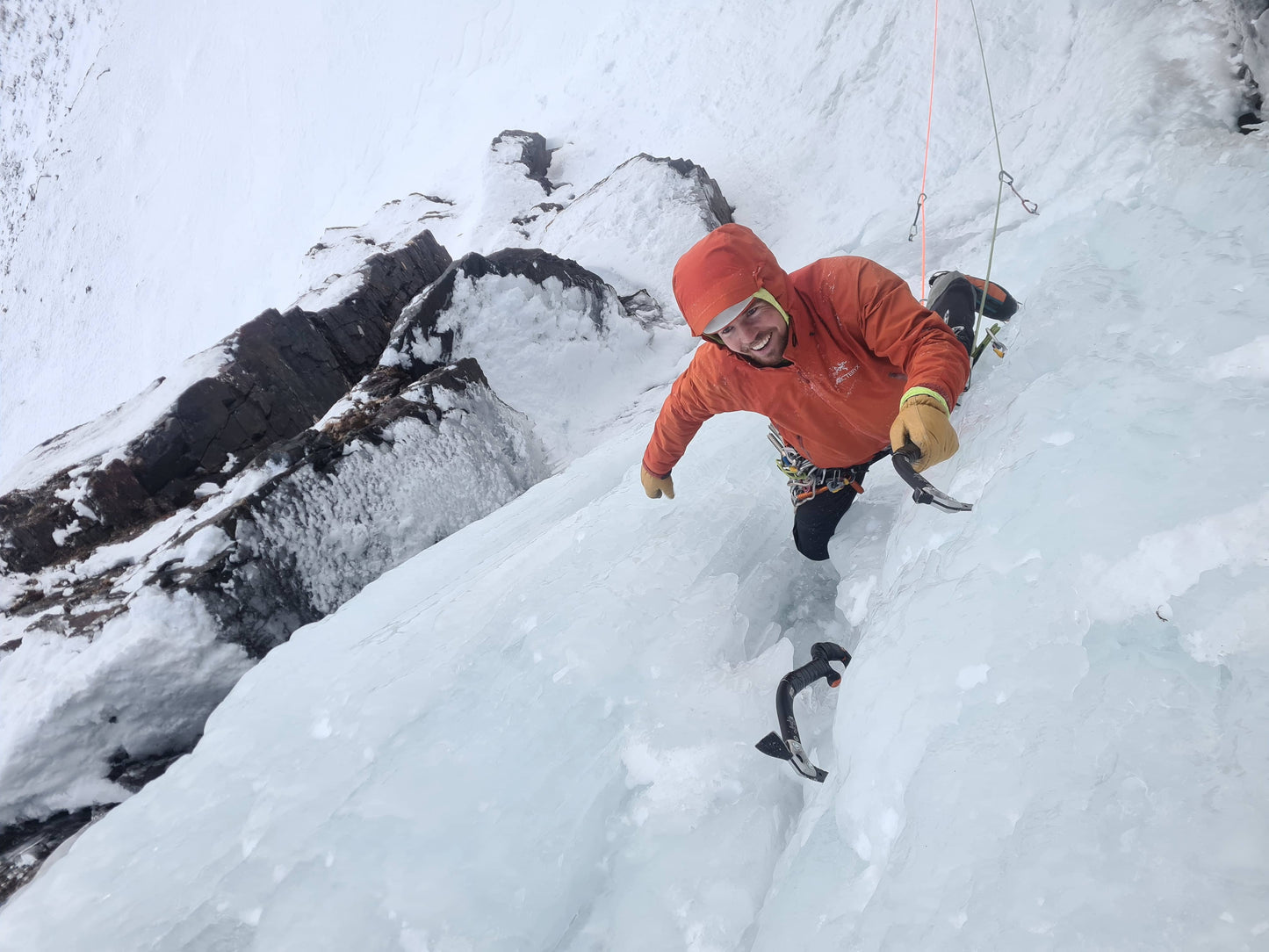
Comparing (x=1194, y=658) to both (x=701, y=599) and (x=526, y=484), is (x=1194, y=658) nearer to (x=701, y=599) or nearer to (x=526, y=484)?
(x=701, y=599)

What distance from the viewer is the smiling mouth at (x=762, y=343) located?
1.75 m

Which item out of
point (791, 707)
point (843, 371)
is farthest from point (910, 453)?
point (791, 707)

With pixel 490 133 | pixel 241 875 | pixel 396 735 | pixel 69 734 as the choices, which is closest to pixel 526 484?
pixel 69 734

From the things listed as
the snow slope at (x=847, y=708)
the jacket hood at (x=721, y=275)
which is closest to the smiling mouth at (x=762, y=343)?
the jacket hood at (x=721, y=275)

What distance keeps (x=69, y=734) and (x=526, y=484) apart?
3011mm

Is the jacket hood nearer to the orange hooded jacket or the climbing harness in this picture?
the orange hooded jacket

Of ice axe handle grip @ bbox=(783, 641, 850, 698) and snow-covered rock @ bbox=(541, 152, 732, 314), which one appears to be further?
snow-covered rock @ bbox=(541, 152, 732, 314)

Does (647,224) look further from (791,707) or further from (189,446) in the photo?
(791,707)

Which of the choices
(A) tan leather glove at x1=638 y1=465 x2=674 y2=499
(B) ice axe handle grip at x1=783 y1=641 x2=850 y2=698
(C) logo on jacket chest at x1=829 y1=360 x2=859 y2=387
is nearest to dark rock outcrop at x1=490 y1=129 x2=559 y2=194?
(A) tan leather glove at x1=638 y1=465 x2=674 y2=499

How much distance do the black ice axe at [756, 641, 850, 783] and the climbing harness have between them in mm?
721

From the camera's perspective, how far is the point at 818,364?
1.89 m

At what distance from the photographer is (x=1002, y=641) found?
3.92 ft

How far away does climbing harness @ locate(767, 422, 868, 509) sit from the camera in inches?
89.5

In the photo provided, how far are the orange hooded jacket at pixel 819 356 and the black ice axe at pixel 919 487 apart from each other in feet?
0.55
